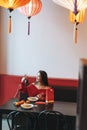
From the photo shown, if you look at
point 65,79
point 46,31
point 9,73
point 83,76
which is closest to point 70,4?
point 46,31

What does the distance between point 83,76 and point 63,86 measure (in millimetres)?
3563

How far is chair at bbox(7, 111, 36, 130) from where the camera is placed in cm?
254

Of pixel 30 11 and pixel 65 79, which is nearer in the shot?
pixel 30 11

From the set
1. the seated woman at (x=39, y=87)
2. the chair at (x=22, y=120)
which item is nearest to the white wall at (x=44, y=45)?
the seated woman at (x=39, y=87)

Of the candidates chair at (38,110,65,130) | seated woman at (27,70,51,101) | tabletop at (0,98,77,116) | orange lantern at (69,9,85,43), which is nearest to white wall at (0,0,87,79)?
orange lantern at (69,9,85,43)

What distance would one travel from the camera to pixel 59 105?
2.88 metres

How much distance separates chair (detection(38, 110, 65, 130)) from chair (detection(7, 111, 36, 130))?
0.11m

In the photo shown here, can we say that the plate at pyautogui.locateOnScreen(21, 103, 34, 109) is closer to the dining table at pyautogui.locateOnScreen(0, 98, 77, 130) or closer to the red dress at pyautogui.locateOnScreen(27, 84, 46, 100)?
the dining table at pyautogui.locateOnScreen(0, 98, 77, 130)

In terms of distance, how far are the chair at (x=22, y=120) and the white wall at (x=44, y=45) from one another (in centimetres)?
143

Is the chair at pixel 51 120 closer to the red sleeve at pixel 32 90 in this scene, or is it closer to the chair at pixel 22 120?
the chair at pixel 22 120

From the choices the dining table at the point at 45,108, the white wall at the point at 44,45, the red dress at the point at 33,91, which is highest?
the white wall at the point at 44,45

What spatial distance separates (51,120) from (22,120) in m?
0.39

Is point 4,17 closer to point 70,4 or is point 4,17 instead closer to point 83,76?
point 70,4

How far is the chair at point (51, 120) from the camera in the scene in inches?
97.3
